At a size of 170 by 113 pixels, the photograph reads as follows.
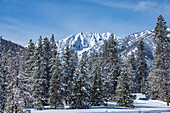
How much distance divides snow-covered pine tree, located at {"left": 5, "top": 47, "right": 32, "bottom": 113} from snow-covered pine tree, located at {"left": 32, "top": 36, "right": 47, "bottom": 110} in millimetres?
13594

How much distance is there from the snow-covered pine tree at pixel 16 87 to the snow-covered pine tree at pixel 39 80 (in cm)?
1359

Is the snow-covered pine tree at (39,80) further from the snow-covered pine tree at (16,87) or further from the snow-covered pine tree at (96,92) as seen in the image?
the snow-covered pine tree at (16,87)

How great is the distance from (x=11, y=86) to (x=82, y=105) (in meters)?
15.2

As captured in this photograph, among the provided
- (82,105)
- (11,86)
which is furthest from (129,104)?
(11,86)

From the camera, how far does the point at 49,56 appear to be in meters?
36.7

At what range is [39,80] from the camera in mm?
28141

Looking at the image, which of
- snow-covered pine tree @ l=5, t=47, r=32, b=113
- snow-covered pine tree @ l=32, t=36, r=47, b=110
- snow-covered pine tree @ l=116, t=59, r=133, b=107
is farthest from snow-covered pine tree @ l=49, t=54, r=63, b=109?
snow-covered pine tree @ l=5, t=47, r=32, b=113

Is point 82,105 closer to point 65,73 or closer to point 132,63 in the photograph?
point 65,73

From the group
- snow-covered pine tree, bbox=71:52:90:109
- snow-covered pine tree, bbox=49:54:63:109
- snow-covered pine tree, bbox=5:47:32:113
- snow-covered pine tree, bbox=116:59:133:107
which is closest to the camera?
snow-covered pine tree, bbox=5:47:32:113

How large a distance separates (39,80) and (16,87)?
1537 cm

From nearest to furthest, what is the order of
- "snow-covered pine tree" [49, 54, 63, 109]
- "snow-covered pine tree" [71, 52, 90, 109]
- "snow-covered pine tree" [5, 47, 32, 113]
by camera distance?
"snow-covered pine tree" [5, 47, 32, 113], "snow-covered pine tree" [71, 52, 90, 109], "snow-covered pine tree" [49, 54, 63, 109]

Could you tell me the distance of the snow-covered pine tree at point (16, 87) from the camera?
12820mm

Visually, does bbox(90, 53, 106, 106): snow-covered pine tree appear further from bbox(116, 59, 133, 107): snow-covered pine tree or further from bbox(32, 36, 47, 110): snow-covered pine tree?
bbox(32, 36, 47, 110): snow-covered pine tree

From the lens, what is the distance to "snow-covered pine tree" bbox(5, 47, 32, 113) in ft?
42.1
